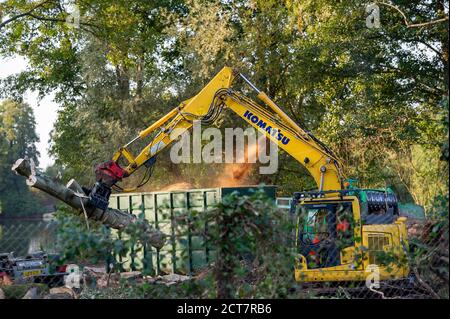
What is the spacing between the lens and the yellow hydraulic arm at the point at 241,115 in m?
13.6

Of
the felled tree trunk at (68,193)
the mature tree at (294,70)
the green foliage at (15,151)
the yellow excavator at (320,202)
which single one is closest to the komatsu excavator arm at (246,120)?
the yellow excavator at (320,202)

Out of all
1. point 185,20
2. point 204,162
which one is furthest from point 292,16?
point 204,162

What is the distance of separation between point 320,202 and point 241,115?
3.88 m

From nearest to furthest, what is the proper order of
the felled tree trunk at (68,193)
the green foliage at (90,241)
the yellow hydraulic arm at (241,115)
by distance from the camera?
the green foliage at (90,241) → the felled tree trunk at (68,193) → the yellow hydraulic arm at (241,115)

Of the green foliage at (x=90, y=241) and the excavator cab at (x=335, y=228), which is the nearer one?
the green foliage at (x=90, y=241)

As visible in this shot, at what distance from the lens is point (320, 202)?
1123 cm

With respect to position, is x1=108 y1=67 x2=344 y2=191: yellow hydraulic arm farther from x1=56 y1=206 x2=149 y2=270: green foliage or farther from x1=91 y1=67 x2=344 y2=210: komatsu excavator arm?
x1=56 y1=206 x2=149 y2=270: green foliage

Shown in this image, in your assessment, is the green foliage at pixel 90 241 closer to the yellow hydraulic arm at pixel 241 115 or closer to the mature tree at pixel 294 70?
the yellow hydraulic arm at pixel 241 115

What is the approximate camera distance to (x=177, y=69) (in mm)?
29531

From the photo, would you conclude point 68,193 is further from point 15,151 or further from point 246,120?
point 15,151

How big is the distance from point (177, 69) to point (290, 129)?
16338 mm

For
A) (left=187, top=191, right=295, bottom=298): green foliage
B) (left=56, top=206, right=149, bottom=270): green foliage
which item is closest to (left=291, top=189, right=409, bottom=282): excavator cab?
(left=187, top=191, right=295, bottom=298): green foliage
